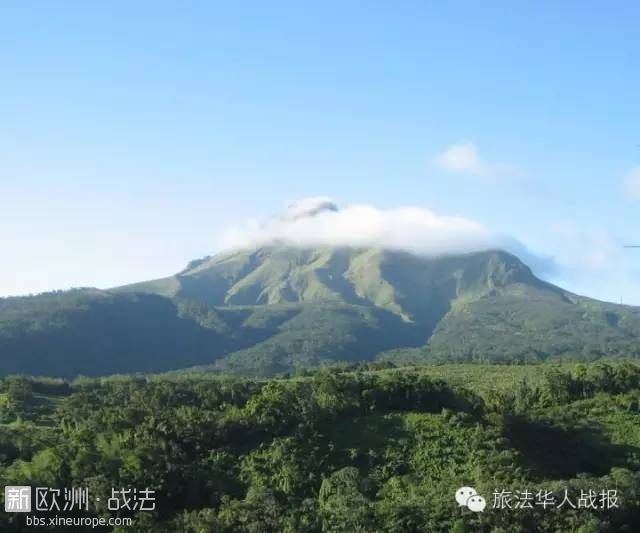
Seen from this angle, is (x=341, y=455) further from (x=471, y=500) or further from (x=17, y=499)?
(x=17, y=499)

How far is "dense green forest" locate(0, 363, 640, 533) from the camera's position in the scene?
136 ft

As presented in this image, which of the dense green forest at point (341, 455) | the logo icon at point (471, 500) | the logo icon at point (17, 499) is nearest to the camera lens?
the logo icon at point (471, 500)

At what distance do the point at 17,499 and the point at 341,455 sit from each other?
69.9 feet

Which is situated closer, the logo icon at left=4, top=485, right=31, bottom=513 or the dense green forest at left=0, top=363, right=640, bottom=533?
the logo icon at left=4, top=485, right=31, bottom=513

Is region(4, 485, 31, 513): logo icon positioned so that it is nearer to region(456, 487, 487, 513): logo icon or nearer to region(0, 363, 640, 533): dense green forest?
region(0, 363, 640, 533): dense green forest

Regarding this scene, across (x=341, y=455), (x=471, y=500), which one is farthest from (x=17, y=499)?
(x=471, y=500)

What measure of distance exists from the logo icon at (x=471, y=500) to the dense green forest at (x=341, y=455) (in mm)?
360

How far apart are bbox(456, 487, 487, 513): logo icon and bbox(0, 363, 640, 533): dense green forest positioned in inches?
14.2

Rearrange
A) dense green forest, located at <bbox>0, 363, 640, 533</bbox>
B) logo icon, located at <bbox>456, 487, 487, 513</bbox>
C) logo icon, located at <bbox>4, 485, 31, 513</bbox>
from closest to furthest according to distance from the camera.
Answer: logo icon, located at <bbox>456, 487, 487, 513</bbox> < logo icon, located at <bbox>4, 485, 31, 513</bbox> < dense green forest, located at <bbox>0, 363, 640, 533</bbox>

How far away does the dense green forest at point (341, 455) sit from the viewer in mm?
41500

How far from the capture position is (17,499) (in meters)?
41.6

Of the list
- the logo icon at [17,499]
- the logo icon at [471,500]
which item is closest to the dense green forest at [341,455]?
the logo icon at [471,500]

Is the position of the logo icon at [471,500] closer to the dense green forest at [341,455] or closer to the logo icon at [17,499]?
the dense green forest at [341,455]

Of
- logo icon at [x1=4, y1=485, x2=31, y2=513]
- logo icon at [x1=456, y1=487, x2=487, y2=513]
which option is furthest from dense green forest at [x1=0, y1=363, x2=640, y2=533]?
logo icon at [x1=4, y1=485, x2=31, y2=513]
